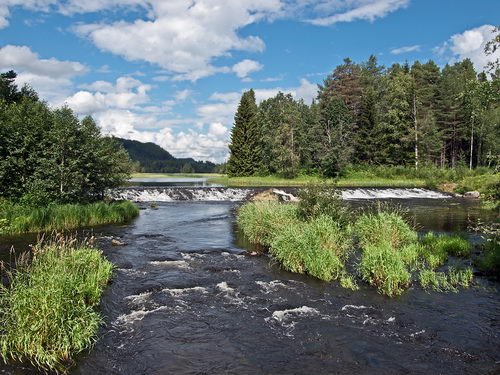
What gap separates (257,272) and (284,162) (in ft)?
193

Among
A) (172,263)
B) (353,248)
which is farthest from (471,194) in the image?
(172,263)

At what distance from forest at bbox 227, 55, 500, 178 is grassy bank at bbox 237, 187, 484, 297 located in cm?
4794

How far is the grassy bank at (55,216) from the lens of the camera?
21.6 m

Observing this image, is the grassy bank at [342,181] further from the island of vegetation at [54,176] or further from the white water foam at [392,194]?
the island of vegetation at [54,176]

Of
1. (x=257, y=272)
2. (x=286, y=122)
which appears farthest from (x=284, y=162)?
(x=257, y=272)

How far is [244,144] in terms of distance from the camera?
2995 inches

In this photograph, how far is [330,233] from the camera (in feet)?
50.2

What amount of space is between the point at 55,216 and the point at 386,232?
19.9m

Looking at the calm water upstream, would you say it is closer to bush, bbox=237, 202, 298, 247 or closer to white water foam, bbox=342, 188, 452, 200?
bush, bbox=237, 202, 298, 247

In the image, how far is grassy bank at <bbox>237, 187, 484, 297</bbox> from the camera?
41.1ft

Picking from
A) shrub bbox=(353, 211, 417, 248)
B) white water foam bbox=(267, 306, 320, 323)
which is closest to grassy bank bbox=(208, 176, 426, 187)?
shrub bbox=(353, 211, 417, 248)

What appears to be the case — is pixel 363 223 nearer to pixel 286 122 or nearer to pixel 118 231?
pixel 118 231

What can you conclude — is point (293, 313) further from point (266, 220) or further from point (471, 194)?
point (471, 194)

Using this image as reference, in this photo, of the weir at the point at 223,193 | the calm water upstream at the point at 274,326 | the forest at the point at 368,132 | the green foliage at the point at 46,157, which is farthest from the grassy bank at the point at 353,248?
the forest at the point at 368,132
